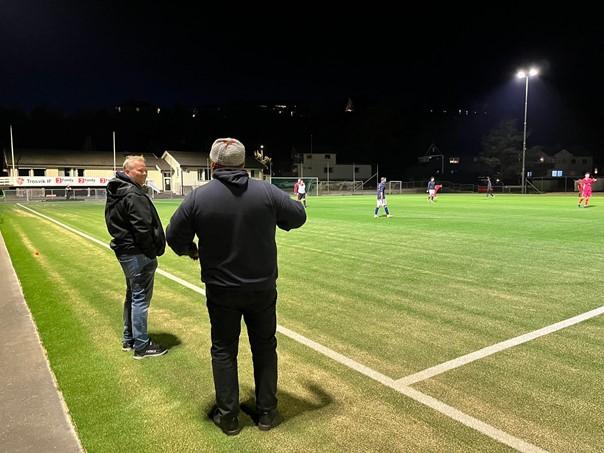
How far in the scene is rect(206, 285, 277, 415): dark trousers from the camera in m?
3.26

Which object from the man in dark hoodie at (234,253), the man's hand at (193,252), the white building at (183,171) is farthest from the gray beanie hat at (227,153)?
the white building at (183,171)

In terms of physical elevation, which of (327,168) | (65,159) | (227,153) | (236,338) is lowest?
(236,338)

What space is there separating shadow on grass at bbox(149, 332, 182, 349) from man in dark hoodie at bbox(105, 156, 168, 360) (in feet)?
1.15

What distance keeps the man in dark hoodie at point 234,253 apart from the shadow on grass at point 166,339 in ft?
6.42

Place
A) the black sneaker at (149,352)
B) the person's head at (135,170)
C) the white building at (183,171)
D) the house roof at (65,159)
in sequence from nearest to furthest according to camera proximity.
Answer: the person's head at (135,170) < the black sneaker at (149,352) < the house roof at (65,159) < the white building at (183,171)

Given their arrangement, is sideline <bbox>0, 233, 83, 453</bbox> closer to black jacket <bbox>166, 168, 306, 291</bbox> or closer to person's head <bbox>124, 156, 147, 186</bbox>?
black jacket <bbox>166, 168, 306, 291</bbox>

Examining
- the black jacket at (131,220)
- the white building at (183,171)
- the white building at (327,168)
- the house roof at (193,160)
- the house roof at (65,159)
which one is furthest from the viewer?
the white building at (327,168)

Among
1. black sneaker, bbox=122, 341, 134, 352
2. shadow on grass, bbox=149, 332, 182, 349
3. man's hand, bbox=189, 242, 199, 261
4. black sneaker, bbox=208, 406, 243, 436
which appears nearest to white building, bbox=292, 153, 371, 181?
shadow on grass, bbox=149, 332, 182, 349

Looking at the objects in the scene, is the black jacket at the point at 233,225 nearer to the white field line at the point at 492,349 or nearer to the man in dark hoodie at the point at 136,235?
the man in dark hoodie at the point at 136,235

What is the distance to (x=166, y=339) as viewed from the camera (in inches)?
213

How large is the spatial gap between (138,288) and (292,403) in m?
1.99

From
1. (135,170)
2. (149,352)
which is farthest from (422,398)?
(135,170)

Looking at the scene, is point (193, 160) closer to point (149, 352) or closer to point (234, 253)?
point (149, 352)

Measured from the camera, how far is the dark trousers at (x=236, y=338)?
3264mm
